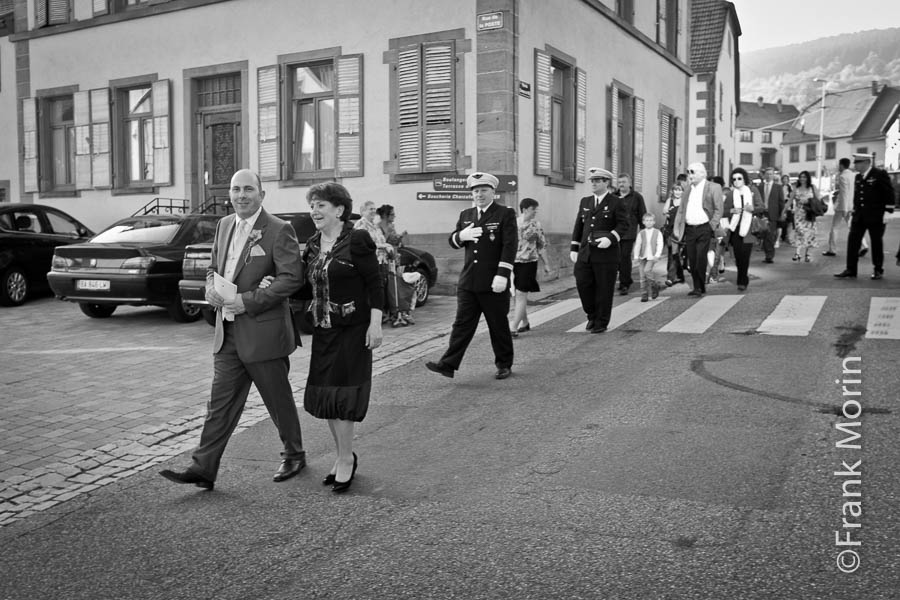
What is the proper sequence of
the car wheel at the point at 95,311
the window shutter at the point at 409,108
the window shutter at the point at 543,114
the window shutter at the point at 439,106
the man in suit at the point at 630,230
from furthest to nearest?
the window shutter at the point at 543,114
the window shutter at the point at 409,108
the window shutter at the point at 439,106
the man in suit at the point at 630,230
the car wheel at the point at 95,311

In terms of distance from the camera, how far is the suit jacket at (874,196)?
1366cm

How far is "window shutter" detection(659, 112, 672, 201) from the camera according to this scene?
24234mm

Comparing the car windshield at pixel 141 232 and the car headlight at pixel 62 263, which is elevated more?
the car windshield at pixel 141 232

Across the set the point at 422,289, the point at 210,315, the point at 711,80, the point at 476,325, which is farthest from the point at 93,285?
the point at 711,80

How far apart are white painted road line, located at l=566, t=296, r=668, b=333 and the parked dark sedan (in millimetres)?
5196

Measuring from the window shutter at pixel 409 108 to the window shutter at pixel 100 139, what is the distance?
741 centimetres

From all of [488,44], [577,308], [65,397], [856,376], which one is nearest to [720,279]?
[577,308]

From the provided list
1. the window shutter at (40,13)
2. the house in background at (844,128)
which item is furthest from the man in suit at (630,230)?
the house in background at (844,128)

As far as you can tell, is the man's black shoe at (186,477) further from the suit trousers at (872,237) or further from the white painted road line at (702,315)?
the suit trousers at (872,237)

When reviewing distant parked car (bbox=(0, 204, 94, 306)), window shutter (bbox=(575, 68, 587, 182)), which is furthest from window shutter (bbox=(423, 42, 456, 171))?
distant parked car (bbox=(0, 204, 94, 306))

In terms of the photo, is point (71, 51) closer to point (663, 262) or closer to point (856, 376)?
point (663, 262)

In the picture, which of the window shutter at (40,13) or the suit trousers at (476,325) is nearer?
the suit trousers at (476,325)

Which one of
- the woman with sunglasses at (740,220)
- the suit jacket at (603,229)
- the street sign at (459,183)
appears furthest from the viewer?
the street sign at (459,183)

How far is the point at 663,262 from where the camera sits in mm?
19969
